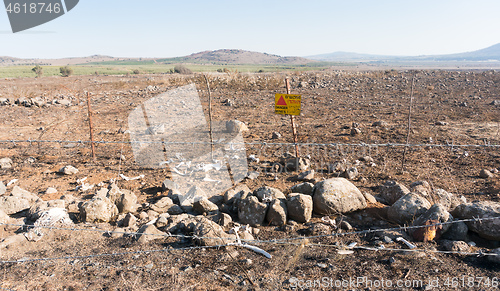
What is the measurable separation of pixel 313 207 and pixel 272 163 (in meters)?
2.77

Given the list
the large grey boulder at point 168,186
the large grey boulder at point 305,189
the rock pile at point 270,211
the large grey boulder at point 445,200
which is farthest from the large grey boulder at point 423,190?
the large grey boulder at point 168,186

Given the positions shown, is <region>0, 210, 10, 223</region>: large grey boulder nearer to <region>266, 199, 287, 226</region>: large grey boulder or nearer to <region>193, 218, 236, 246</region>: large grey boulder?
<region>193, 218, 236, 246</region>: large grey boulder

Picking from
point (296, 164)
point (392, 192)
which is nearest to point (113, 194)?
point (296, 164)

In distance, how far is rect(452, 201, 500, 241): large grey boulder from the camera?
4.00 metres

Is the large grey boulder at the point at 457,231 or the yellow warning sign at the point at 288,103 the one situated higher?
the yellow warning sign at the point at 288,103

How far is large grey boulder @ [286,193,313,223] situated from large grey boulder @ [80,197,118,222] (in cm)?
300

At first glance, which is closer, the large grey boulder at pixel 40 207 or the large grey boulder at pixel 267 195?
the large grey boulder at pixel 40 207

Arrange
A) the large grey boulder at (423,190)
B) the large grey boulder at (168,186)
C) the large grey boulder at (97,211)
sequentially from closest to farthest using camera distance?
the large grey boulder at (97,211) < the large grey boulder at (423,190) < the large grey boulder at (168,186)

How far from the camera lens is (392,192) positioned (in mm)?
5457

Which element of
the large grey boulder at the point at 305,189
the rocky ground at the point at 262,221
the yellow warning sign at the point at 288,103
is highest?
the yellow warning sign at the point at 288,103

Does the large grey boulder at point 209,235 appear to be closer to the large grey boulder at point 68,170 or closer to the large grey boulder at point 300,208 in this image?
the large grey boulder at point 300,208

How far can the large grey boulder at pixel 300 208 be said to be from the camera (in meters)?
4.71

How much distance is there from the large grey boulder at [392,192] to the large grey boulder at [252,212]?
8.06ft

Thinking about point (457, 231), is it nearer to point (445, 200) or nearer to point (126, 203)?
point (445, 200)
